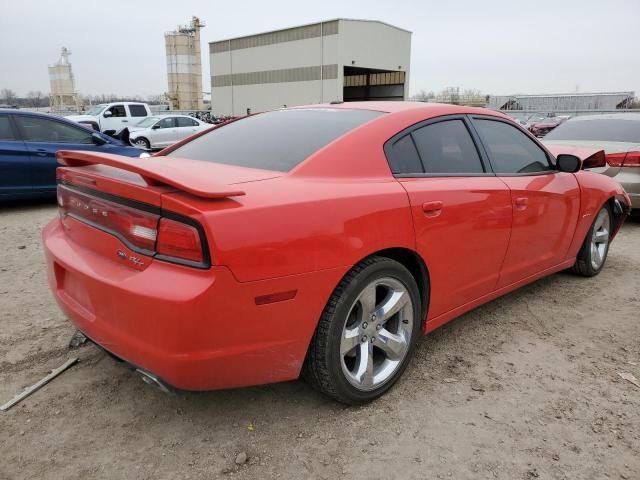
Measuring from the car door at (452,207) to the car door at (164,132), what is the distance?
17.2 meters

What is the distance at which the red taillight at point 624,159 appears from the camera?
625 cm

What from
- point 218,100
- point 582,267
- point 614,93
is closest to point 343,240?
point 582,267

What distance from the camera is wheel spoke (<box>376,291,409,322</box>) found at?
2461 mm

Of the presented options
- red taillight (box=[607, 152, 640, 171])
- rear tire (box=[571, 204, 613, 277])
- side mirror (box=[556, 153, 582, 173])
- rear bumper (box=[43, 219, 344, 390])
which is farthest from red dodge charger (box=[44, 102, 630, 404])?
red taillight (box=[607, 152, 640, 171])

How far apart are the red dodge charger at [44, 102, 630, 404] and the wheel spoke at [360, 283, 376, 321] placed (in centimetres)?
1

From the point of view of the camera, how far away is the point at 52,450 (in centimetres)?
212

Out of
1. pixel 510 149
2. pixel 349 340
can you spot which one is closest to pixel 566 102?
pixel 510 149

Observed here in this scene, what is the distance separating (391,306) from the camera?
8.14 ft

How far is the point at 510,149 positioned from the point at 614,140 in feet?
14.2

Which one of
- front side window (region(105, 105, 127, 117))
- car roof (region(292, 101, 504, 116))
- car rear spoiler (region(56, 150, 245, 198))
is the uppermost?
car roof (region(292, 101, 504, 116))

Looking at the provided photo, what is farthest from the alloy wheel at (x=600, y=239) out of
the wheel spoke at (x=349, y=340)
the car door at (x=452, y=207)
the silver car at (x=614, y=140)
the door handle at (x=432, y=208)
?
the wheel spoke at (x=349, y=340)

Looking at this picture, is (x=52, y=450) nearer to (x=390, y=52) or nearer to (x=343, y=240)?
(x=343, y=240)

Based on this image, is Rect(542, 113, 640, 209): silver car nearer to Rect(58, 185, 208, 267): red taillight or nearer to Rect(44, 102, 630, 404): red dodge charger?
Rect(44, 102, 630, 404): red dodge charger

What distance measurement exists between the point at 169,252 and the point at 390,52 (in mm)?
47058
